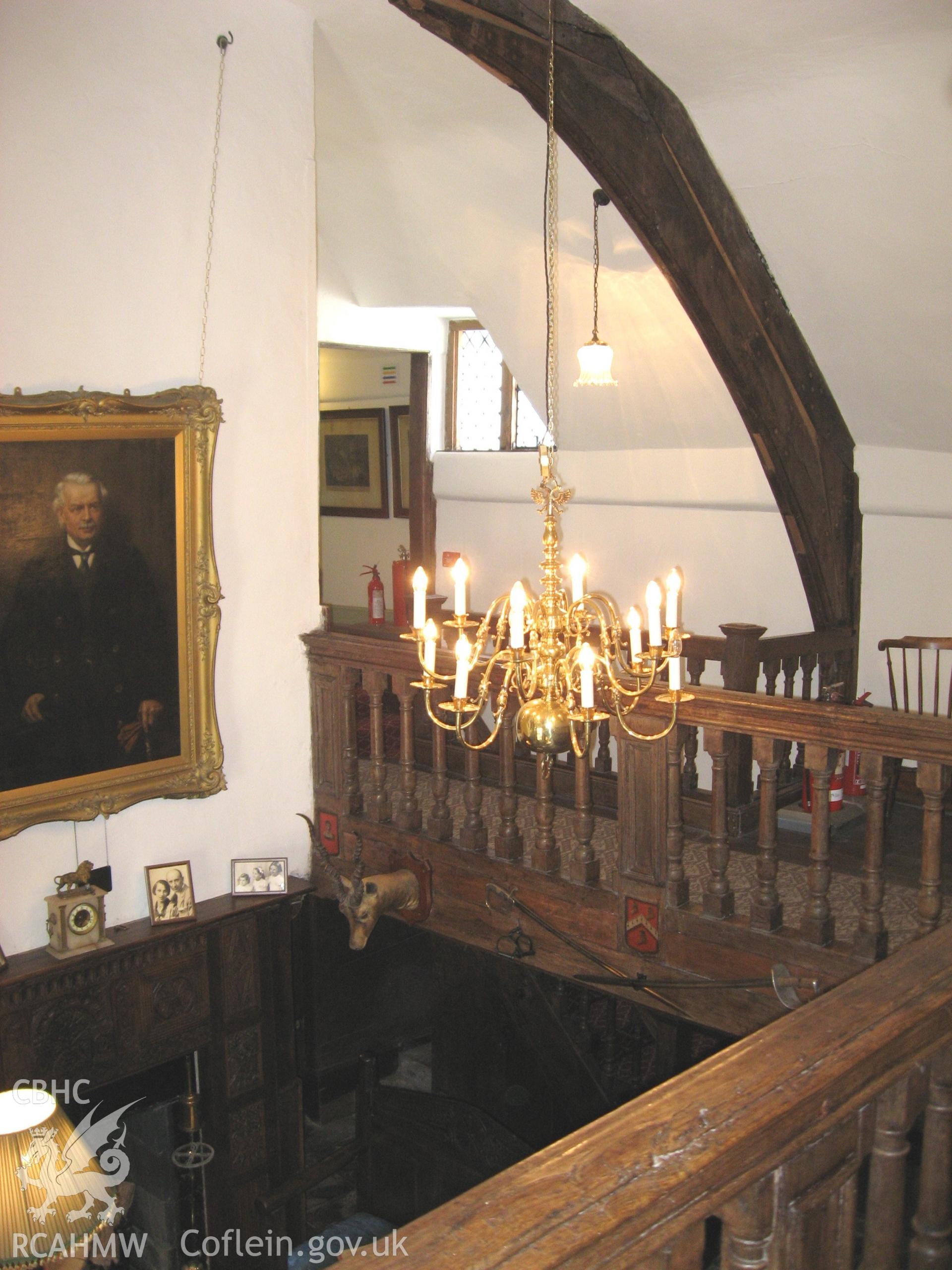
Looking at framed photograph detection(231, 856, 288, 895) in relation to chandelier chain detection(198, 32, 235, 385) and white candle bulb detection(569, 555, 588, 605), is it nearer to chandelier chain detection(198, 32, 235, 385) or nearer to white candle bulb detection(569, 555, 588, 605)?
chandelier chain detection(198, 32, 235, 385)

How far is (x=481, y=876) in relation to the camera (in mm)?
4719

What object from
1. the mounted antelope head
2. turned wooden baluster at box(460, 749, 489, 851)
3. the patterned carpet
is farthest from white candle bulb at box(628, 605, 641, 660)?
the mounted antelope head

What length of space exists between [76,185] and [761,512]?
4.03 m

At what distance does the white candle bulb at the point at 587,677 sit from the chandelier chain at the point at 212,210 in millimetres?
2443

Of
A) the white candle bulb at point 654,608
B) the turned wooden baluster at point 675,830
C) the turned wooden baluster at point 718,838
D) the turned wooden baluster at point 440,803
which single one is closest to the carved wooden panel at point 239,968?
the turned wooden baluster at point 440,803

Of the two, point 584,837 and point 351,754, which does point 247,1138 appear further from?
point 584,837

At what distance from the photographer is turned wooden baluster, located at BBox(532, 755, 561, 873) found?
4.40 metres

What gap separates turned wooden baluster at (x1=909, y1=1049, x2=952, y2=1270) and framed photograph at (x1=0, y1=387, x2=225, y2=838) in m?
3.76

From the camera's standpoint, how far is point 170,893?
488cm

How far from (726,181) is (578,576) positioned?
272 cm

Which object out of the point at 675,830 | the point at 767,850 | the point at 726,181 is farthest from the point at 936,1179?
the point at 726,181

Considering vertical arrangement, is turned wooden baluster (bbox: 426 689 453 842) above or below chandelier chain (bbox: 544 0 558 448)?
below

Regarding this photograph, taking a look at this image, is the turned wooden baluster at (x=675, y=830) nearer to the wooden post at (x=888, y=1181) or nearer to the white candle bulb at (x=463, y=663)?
the white candle bulb at (x=463, y=663)

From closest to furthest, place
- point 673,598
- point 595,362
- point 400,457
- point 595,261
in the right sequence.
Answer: point 673,598
point 595,362
point 595,261
point 400,457
